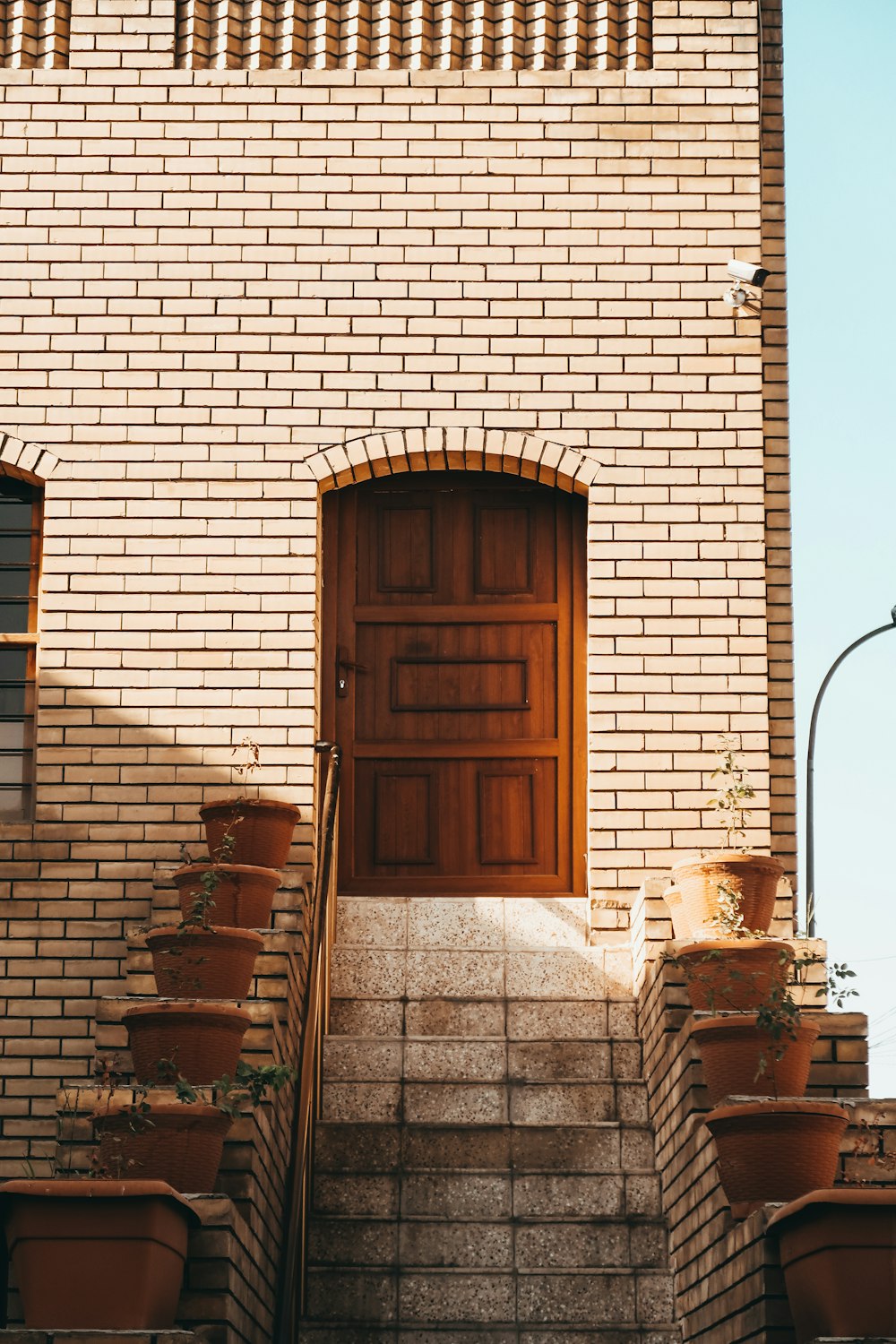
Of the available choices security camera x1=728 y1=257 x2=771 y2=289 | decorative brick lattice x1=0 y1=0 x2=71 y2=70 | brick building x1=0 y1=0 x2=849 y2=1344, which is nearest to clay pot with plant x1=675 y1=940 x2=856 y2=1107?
brick building x1=0 y1=0 x2=849 y2=1344

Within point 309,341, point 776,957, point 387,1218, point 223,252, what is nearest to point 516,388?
point 309,341

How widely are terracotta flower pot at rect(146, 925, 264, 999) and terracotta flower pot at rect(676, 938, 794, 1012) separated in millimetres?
1635

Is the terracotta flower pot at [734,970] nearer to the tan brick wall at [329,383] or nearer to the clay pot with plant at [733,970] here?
the clay pot with plant at [733,970]

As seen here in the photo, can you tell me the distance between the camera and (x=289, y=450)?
8.61 m

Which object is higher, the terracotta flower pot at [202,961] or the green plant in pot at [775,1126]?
the terracotta flower pot at [202,961]

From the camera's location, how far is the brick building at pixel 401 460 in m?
8.30

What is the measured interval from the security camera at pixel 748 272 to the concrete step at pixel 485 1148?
3.84m

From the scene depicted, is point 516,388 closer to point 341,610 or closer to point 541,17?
point 341,610

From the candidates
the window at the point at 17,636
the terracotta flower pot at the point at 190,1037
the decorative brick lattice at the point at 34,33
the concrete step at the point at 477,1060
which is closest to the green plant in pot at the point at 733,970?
the concrete step at the point at 477,1060

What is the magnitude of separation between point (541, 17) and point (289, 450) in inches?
100

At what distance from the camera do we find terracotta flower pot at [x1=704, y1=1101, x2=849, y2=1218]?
18.2ft

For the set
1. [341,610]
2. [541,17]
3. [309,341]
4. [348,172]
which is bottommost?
[341,610]

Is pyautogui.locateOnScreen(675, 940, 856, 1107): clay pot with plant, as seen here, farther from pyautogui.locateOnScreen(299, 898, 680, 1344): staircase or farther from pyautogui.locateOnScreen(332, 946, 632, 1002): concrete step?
pyautogui.locateOnScreen(332, 946, 632, 1002): concrete step

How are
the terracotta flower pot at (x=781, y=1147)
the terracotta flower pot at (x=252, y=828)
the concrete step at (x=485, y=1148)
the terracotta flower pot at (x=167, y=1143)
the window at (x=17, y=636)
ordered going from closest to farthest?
the terracotta flower pot at (x=781, y=1147) < the terracotta flower pot at (x=167, y=1143) < the concrete step at (x=485, y=1148) < the terracotta flower pot at (x=252, y=828) < the window at (x=17, y=636)
